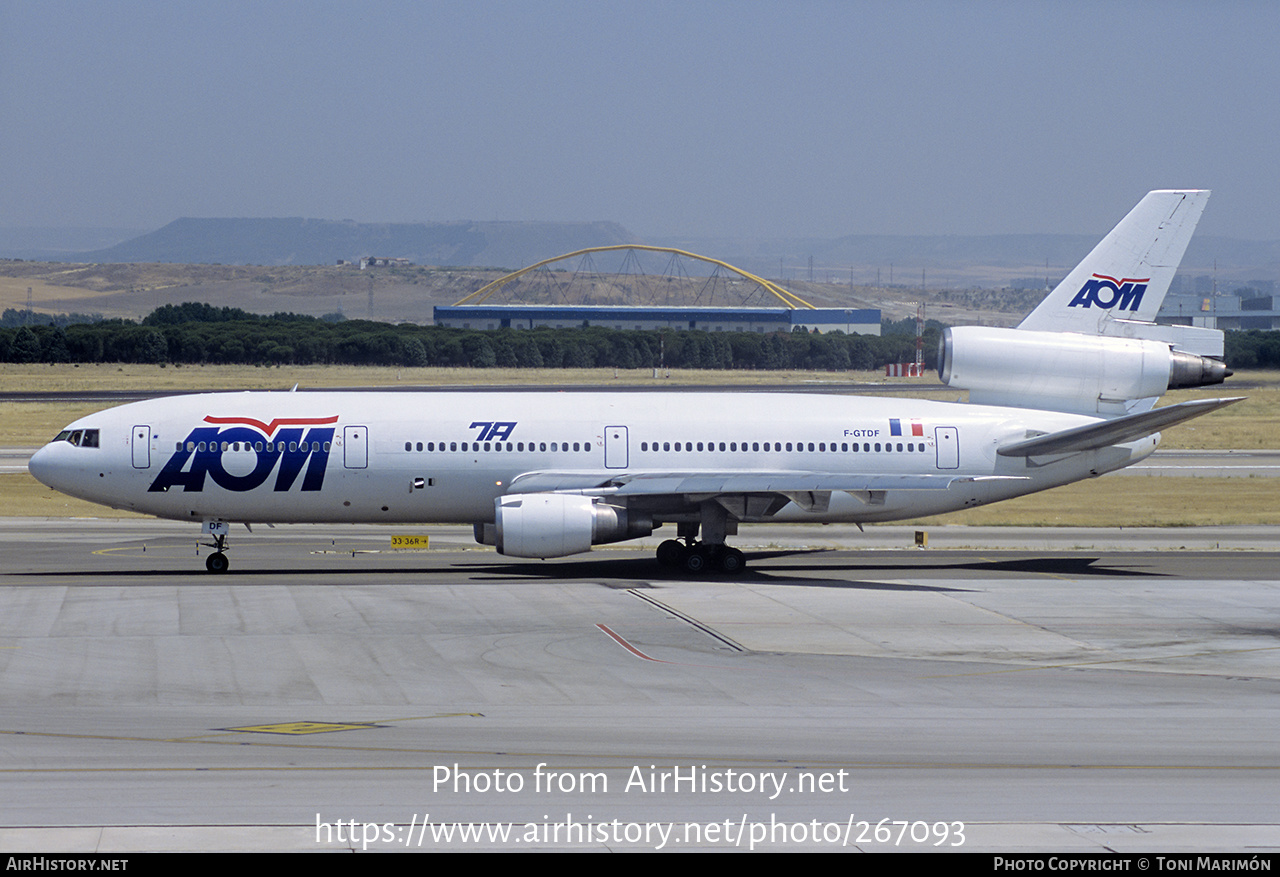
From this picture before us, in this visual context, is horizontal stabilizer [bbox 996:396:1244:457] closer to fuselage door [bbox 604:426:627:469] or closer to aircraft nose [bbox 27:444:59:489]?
fuselage door [bbox 604:426:627:469]

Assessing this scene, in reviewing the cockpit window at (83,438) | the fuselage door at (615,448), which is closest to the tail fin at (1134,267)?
the fuselage door at (615,448)

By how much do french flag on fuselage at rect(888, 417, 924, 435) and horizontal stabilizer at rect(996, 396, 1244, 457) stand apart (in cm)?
238

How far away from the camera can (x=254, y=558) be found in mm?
41469

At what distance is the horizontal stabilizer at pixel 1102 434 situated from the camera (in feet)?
121

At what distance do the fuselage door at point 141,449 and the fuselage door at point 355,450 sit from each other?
5.41m

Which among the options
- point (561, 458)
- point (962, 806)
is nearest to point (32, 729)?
point (962, 806)

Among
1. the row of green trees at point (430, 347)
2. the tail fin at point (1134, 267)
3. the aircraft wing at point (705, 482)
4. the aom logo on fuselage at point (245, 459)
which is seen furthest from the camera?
the row of green trees at point (430, 347)

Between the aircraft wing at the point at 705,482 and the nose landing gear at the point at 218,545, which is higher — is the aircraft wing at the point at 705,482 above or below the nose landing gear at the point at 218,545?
above

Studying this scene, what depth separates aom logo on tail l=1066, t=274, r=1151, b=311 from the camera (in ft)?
134

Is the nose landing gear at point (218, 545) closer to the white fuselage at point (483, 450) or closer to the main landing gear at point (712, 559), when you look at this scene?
the white fuselage at point (483, 450)

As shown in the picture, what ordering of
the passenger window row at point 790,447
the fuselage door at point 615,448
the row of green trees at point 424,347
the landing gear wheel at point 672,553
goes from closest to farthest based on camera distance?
the fuselage door at point 615,448, the passenger window row at point 790,447, the landing gear wheel at point 672,553, the row of green trees at point 424,347

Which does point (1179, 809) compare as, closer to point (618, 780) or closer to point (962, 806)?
point (962, 806)

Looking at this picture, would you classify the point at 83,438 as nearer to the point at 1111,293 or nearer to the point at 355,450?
the point at 355,450

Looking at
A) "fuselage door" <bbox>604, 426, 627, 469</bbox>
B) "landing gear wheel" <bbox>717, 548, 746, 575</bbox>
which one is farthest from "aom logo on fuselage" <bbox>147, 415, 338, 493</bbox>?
"landing gear wheel" <bbox>717, 548, 746, 575</bbox>
